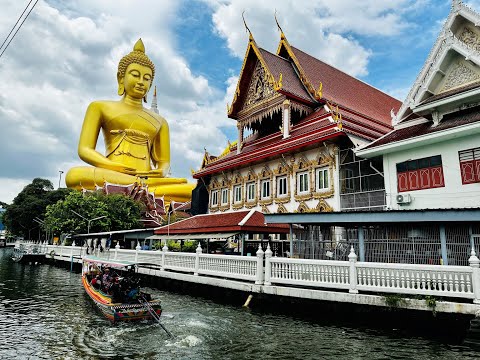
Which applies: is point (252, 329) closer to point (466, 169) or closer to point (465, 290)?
point (465, 290)

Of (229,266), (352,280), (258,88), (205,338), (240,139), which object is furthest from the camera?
(240,139)

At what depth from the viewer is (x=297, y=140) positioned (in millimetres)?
18906

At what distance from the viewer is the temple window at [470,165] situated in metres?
12.5

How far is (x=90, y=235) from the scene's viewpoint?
26.7 m

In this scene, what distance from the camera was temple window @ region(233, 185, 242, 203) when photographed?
22844 millimetres

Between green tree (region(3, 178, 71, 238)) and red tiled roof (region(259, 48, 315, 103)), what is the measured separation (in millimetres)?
30499

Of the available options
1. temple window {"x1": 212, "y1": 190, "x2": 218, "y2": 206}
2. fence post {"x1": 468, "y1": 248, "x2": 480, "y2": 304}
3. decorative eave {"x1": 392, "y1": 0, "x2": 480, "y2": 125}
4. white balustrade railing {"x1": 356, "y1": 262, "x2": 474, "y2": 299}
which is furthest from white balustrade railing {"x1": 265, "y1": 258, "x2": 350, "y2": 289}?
temple window {"x1": 212, "y1": 190, "x2": 218, "y2": 206}

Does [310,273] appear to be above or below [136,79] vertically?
below

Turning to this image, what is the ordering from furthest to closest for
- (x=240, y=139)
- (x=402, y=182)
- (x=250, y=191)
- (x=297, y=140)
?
(x=240, y=139)
(x=250, y=191)
(x=297, y=140)
(x=402, y=182)

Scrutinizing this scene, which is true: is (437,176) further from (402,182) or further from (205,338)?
(205,338)

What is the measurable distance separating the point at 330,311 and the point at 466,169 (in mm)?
6868

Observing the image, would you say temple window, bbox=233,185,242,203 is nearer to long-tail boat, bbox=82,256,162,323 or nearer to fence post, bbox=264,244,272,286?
fence post, bbox=264,244,272,286

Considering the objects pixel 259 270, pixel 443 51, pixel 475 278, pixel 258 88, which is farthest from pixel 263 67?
pixel 475 278

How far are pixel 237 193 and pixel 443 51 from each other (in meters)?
13.2
